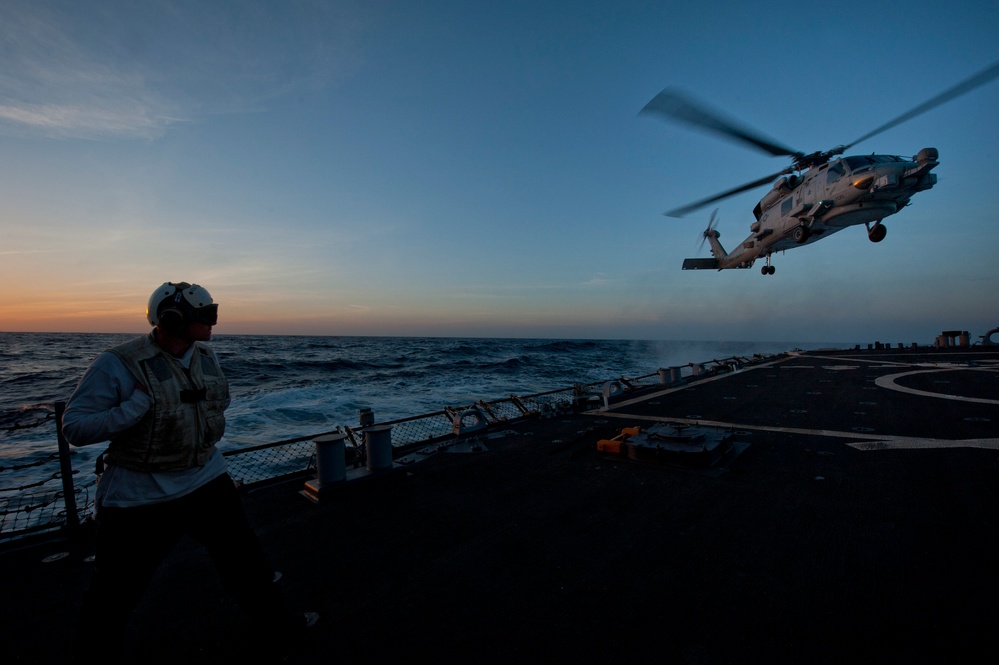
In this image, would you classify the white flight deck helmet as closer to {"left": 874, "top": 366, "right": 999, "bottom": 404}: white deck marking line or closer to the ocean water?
the ocean water

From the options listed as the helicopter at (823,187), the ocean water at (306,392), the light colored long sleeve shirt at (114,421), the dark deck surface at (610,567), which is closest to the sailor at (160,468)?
the light colored long sleeve shirt at (114,421)

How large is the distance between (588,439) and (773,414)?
563cm

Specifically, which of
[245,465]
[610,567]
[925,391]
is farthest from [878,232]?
[245,465]

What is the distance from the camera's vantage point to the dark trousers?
2.45 metres

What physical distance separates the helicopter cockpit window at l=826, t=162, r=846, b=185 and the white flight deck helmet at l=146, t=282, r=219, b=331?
68.4 ft

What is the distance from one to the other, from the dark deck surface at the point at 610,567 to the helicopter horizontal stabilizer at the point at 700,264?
2175 centimetres

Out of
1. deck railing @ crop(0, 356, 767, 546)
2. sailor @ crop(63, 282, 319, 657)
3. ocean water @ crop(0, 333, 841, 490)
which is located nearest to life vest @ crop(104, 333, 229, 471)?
sailor @ crop(63, 282, 319, 657)

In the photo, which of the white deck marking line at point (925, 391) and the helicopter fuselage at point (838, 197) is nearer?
the white deck marking line at point (925, 391)

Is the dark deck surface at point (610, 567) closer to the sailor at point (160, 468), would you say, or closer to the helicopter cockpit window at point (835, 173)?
the sailor at point (160, 468)

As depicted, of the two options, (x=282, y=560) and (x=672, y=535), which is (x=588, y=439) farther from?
(x=282, y=560)

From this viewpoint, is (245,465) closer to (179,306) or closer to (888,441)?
(179,306)

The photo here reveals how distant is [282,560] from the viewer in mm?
4461

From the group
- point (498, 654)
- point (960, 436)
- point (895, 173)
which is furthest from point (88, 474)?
point (895, 173)

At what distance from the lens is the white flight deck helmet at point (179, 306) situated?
2.70m
